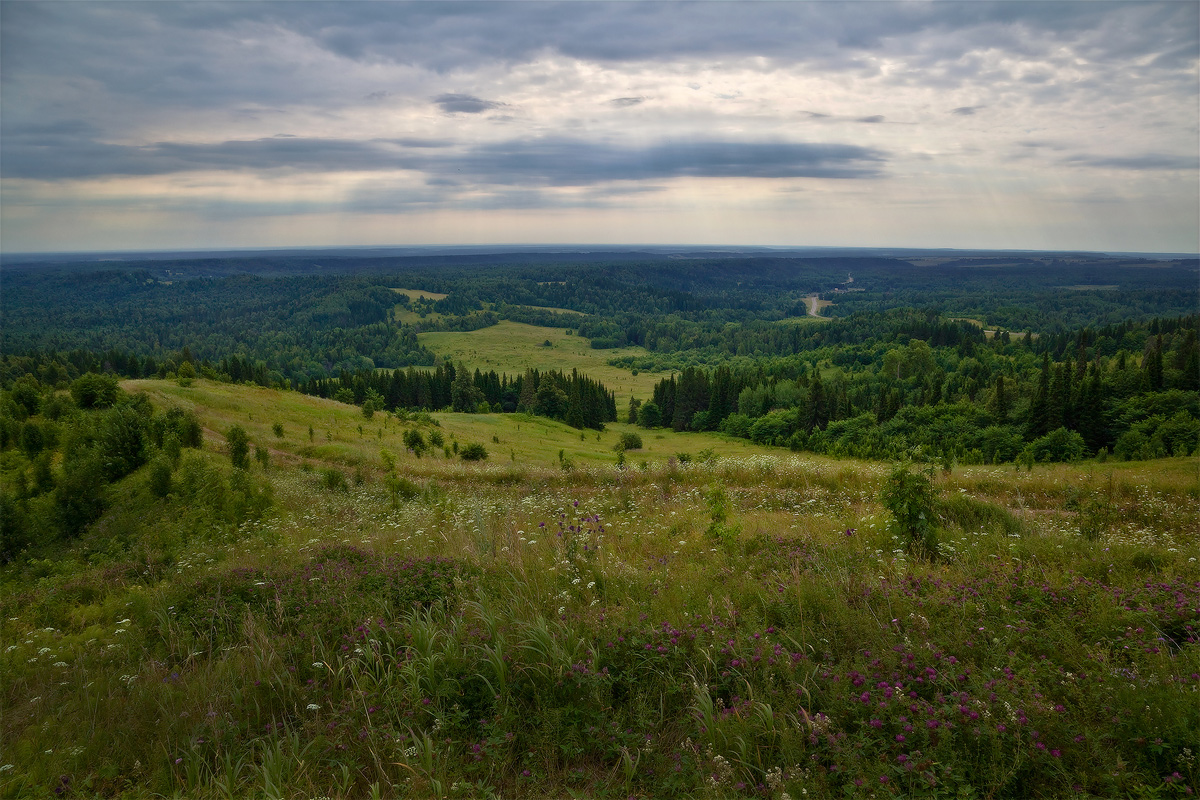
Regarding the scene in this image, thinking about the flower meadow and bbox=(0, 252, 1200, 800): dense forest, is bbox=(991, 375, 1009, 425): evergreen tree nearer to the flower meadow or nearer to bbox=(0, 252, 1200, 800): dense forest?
bbox=(0, 252, 1200, 800): dense forest

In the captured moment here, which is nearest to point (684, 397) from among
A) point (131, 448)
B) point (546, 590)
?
point (131, 448)

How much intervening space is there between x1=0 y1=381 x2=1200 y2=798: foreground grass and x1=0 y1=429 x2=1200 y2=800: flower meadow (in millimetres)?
26

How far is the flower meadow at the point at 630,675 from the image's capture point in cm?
409

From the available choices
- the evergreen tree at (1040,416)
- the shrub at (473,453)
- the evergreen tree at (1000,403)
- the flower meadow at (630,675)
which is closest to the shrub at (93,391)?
the shrub at (473,453)

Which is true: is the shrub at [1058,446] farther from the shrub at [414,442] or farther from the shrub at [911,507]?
the shrub at [911,507]

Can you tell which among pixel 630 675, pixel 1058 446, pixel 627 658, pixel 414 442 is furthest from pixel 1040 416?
pixel 630 675

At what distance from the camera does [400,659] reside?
17.8 ft

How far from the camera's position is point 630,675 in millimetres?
5039

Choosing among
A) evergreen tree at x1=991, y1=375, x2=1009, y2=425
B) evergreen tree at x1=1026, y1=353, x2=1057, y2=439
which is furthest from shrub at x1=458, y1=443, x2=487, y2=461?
evergreen tree at x1=991, y1=375, x2=1009, y2=425

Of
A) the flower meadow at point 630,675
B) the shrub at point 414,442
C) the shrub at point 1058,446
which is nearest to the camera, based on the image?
the flower meadow at point 630,675

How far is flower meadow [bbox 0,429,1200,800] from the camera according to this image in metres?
4.09

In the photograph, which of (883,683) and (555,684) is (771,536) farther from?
(555,684)

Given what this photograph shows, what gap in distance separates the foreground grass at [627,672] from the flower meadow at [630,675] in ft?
0.09

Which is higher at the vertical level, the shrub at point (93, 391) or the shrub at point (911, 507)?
the shrub at point (911, 507)
